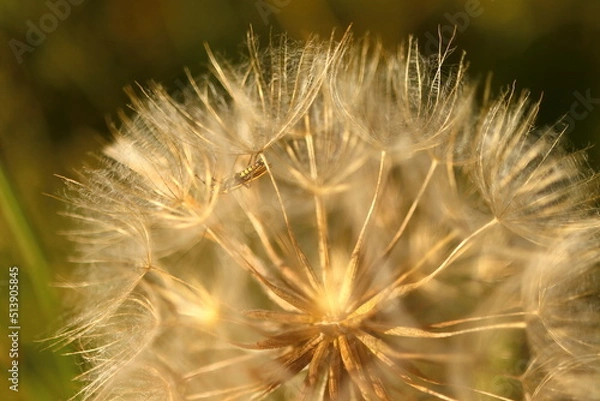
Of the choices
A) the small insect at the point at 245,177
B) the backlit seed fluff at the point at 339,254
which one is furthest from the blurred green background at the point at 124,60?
the small insect at the point at 245,177

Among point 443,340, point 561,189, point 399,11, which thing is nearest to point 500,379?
point 443,340

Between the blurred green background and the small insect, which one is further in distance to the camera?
the blurred green background

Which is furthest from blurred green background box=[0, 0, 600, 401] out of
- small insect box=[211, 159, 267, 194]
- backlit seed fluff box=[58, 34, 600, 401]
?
small insect box=[211, 159, 267, 194]

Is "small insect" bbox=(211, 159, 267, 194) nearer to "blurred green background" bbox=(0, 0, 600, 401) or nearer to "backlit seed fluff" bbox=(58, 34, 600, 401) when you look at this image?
"backlit seed fluff" bbox=(58, 34, 600, 401)

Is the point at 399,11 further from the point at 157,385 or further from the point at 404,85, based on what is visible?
the point at 157,385

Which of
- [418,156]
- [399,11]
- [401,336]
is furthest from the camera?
[399,11]

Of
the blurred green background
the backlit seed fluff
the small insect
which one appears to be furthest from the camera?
the blurred green background

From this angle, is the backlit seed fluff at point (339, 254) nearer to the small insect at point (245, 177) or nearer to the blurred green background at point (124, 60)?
the small insect at point (245, 177)
